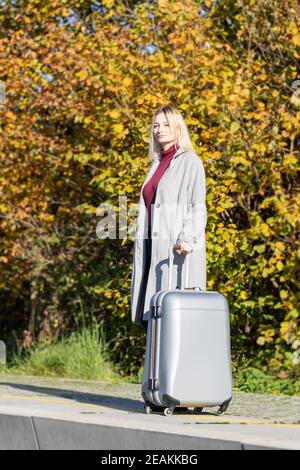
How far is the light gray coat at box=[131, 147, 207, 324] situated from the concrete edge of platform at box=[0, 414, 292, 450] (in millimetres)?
1034

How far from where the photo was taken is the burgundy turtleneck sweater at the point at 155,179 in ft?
21.2

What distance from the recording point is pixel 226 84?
10406 millimetres

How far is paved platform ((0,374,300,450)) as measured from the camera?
15.8 ft

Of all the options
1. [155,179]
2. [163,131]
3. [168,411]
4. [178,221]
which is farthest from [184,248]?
[168,411]

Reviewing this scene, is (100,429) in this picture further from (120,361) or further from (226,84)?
(120,361)

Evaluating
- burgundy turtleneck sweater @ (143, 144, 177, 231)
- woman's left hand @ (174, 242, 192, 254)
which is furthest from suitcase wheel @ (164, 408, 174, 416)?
burgundy turtleneck sweater @ (143, 144, 177, 231)

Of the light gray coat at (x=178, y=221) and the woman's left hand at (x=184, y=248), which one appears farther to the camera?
the light gray coat at (x=178, y=221)

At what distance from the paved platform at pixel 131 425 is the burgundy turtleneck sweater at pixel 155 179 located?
3.94 feet

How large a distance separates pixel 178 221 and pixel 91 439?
1507 mm

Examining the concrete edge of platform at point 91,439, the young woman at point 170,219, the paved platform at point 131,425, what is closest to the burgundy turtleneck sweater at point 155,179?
the young woman at point 170,219

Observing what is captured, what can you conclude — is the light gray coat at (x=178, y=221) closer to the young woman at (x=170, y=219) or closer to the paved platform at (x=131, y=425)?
the young woman at (x=170, y=219)

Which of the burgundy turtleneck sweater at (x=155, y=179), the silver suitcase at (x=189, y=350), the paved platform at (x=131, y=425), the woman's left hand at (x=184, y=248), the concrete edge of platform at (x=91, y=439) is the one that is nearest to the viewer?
the concrete edge of platform at (x=91, y=439)

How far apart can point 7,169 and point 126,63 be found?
2.37 meters

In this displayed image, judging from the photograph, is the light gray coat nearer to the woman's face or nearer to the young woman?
the young woman
